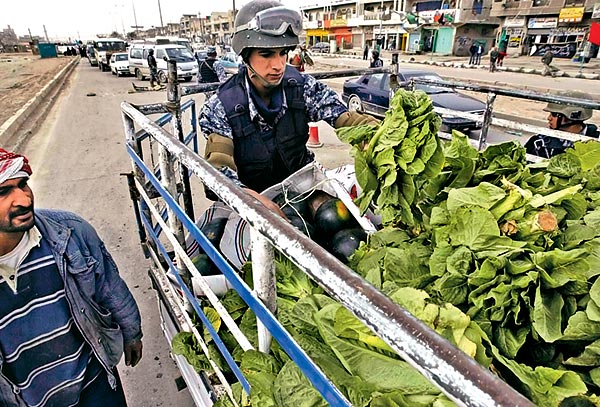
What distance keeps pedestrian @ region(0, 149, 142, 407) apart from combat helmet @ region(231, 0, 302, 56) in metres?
1.25

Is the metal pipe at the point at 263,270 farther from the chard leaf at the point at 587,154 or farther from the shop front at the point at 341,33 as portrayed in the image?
the shop front at the point at 341,33

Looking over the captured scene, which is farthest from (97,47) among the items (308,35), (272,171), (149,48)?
(308,35)

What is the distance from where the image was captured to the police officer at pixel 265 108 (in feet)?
7.22

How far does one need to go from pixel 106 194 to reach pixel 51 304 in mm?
4589

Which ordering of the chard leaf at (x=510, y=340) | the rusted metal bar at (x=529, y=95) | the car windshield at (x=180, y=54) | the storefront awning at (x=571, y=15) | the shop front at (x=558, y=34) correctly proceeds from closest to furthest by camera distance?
the chard leaf at (x=510, y=340) < the rusted metal bar at (x=529, y=95) < the car windshield at (x=180, y=54) < the storefront awning at (x=571, y=15) < the shop front at (x=558, y=34)

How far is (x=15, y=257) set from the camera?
1542 millimetres

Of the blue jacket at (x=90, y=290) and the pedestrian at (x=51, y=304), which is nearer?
the pedestrian at (x=51, y=304)

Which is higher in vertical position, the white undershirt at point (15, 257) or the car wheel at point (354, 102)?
the white undershirt at point (15, 257)

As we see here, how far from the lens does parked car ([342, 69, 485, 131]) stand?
902 centimetres

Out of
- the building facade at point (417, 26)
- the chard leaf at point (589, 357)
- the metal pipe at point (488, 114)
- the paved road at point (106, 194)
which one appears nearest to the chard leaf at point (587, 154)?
the chard leaf at point (589, 357)

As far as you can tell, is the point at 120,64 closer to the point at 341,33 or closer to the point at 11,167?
the point at 11,167

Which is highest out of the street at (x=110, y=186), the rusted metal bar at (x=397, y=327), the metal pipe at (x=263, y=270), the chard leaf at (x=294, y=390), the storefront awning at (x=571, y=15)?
the storefront awning at (x=571, y=15)

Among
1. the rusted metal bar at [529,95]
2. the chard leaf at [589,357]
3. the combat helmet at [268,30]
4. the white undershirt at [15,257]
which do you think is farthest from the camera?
the rusted metal bar at [529,95]

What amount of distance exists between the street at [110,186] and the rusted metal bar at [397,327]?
214cm
